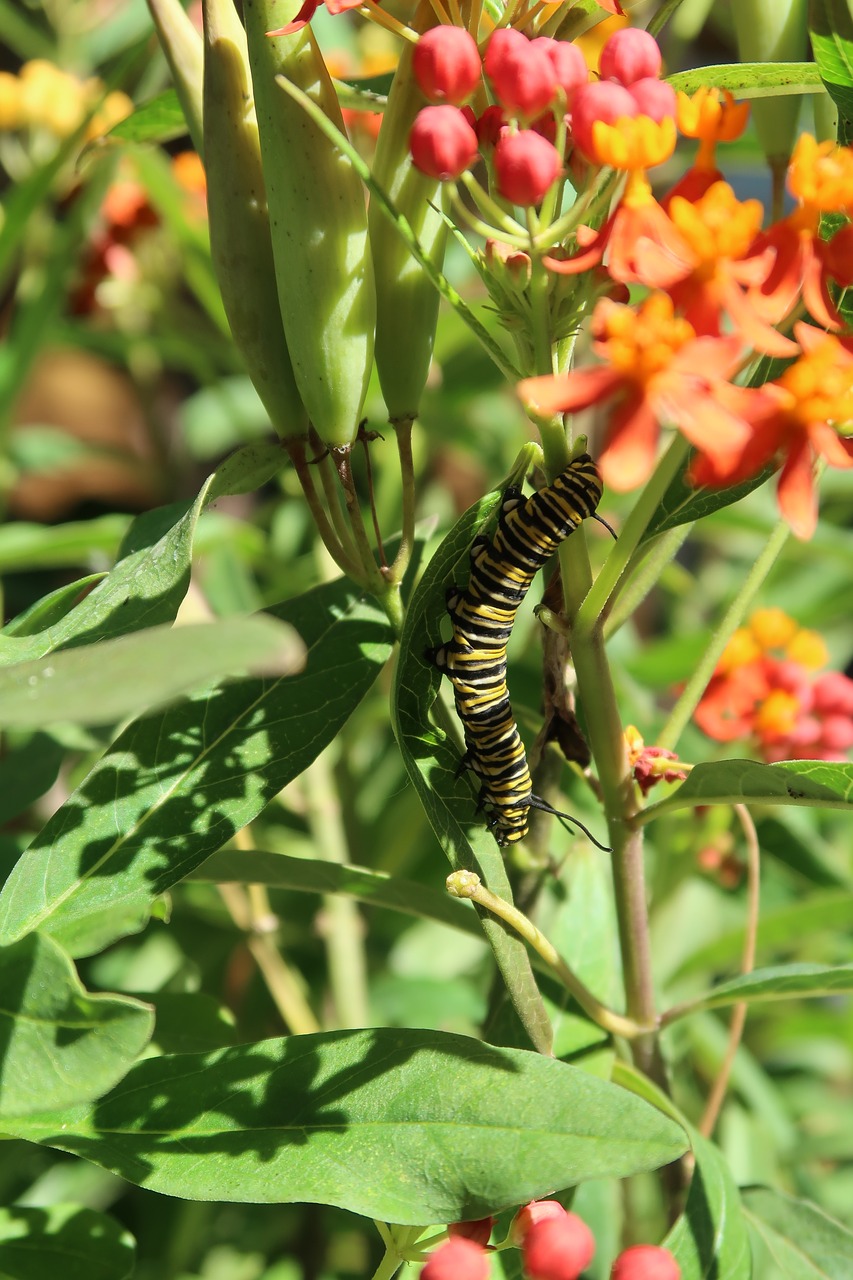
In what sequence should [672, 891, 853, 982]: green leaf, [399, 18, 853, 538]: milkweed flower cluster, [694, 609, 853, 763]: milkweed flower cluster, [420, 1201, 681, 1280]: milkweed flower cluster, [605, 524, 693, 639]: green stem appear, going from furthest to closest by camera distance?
[694, 609, 853, 763]: milkweed flower cluster → [672, 891, 853, 982]: green leaf → [605, 524, 693, 639]: green stem → [420, 1201, 681, 1280]: milkweed flower cluster → [399, 18, 853, 538]: milkweed flower cluster

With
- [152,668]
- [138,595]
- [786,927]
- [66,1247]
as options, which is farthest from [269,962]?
[152,668]

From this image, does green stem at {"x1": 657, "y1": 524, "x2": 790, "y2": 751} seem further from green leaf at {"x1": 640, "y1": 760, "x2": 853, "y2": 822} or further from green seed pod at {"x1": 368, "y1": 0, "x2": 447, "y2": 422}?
green seed pod at {"x1": 368, "y1": 0, "x2": 447, "y2": 422}

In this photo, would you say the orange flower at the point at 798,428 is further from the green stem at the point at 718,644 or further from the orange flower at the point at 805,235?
the green stem at the point at 718,644

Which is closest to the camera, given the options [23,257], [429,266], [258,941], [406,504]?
[429,266]

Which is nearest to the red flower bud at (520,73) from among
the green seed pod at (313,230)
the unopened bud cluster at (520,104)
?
the unopened bud cluster at (520,104)

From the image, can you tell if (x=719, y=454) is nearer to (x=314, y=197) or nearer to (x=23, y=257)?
(x=314, y=197)

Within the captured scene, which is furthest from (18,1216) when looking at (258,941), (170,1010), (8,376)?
(8,376)

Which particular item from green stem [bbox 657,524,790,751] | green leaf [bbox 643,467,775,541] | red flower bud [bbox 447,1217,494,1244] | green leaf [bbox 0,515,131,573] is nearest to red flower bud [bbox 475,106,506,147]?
green leaf [bbox 643,467,775,541]
